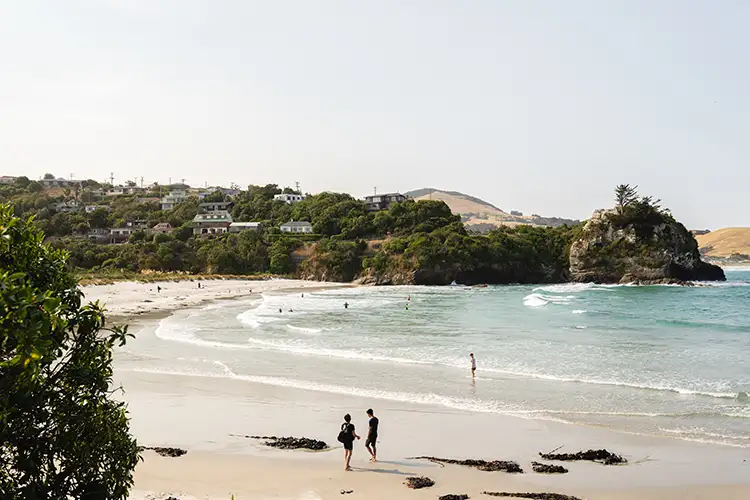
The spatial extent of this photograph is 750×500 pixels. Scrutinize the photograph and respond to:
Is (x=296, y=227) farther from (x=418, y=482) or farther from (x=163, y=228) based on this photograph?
(x=418, y=482)

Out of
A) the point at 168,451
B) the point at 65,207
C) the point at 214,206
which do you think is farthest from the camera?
the point at 214,206

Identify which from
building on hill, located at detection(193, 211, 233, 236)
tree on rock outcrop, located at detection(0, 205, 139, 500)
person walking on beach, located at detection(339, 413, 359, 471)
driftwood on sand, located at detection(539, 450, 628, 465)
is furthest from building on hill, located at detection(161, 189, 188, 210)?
tree on rock outcrop, located at detection(0, 205, 139, 500)

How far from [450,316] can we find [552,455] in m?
30.0

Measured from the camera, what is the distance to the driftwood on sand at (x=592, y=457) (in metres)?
12.4

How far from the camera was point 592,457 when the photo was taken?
493 inches

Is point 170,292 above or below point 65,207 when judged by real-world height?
below

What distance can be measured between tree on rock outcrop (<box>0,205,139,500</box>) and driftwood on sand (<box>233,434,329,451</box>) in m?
6.60

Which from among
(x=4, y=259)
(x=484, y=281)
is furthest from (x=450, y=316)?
(x=484, y=281)

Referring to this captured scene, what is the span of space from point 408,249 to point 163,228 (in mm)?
50392

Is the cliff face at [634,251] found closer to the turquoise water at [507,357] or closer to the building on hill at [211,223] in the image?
the turquoise water at [507,357]

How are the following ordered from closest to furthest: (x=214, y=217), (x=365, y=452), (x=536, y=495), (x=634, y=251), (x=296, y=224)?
(x=536, y=495) < (x=365, y=452) < (x=634, y=251) < (x=296, y=224) < (x=214, y=217)

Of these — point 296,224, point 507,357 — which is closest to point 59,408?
point 507,357

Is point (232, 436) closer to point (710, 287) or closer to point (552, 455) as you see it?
point (552, 455)

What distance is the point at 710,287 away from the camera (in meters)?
76.8
